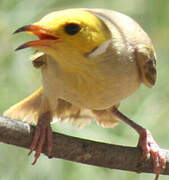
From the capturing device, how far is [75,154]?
11.7 feet

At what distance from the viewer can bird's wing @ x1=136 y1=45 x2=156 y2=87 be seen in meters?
3.92

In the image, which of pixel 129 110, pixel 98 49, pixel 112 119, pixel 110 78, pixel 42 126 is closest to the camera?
pixel 98 49

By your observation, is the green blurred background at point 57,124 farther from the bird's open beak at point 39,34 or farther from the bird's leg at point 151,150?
the bird's open beak at point 39,34

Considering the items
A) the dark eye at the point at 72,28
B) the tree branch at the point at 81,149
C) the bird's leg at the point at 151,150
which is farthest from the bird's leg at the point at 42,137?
the dark eye at the point at 72,28

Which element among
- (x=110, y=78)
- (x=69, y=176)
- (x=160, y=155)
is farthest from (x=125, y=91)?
(x=69, y=176)

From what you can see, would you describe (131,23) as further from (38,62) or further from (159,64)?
(159,64)

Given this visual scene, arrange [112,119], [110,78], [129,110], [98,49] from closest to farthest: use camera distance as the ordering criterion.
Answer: [98,49] → [110,78] → [112,119] → [129,110]

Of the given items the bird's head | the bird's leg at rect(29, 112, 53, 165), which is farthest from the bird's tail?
the bird's head

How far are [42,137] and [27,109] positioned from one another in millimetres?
898

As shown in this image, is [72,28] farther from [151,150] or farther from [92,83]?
[151,150]

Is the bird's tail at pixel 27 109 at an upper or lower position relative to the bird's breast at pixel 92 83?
lower

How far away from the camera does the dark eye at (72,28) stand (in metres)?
3.27

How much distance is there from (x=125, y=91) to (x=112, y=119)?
0.92 meters

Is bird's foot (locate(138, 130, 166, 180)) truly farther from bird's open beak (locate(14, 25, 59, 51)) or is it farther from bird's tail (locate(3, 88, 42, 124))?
bird's open beak (locate(14, 25, 59, 51))
